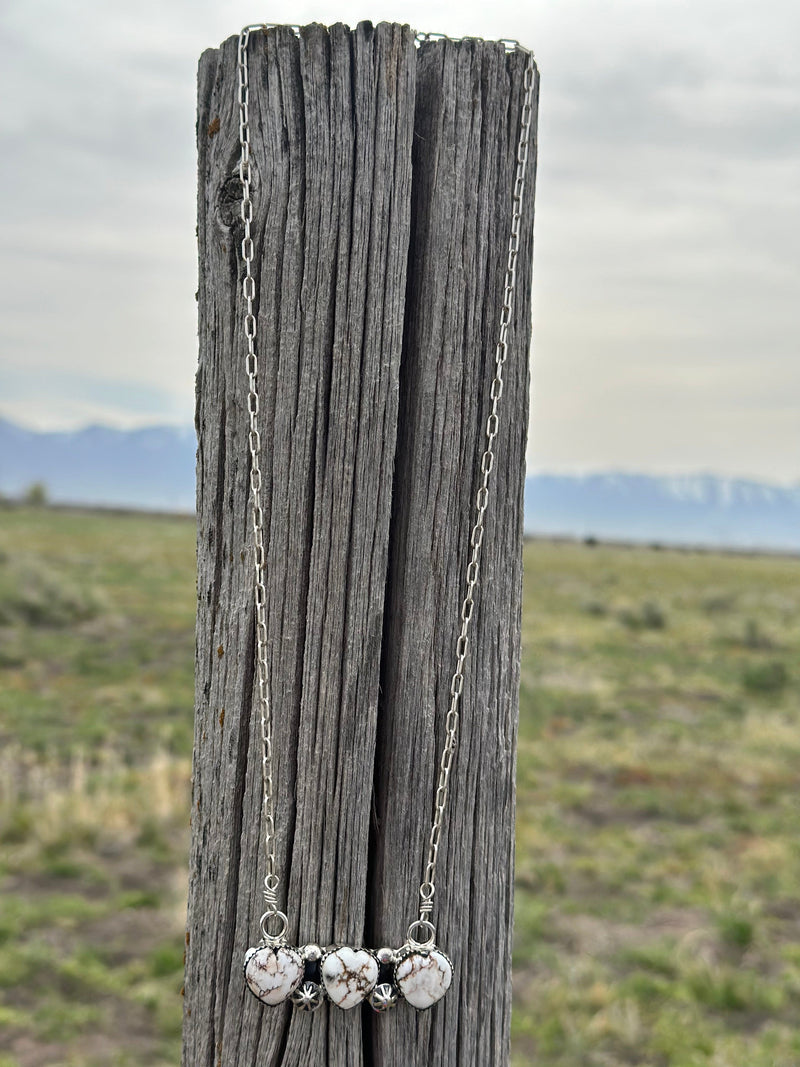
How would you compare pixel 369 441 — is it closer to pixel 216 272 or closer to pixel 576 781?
pixel 216 272

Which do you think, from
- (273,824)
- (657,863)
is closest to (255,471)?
(273,824)

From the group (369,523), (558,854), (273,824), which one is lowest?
(558,854)

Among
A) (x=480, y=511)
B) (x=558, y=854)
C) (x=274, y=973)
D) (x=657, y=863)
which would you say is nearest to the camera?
(x=274, y=973)

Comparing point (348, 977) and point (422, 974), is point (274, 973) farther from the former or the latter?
point (422, 974)

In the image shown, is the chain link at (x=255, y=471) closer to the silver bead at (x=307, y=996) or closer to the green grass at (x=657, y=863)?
the silver bead at (x=307, y=996)

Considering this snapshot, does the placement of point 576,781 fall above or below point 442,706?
below

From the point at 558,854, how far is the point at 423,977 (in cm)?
729

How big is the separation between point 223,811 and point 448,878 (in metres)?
0.42

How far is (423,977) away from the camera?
1.58m

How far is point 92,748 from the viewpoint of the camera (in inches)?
424

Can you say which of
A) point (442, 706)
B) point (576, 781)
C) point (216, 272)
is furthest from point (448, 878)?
point (576, 781)

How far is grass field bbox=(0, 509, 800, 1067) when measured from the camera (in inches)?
221

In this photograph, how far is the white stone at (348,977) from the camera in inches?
61.2

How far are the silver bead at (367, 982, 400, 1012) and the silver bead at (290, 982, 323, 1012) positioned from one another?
86 mm
